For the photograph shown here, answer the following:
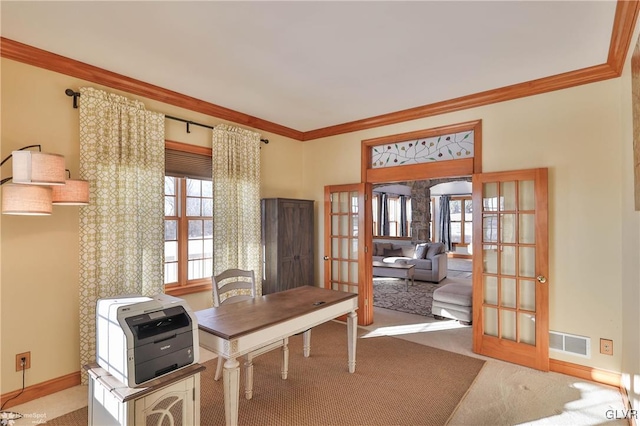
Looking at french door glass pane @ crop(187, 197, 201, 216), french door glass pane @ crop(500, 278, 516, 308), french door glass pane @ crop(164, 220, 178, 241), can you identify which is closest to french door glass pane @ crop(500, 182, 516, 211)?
french door glass pane @ crop(500, 278, 516, 308)

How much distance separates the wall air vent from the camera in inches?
116

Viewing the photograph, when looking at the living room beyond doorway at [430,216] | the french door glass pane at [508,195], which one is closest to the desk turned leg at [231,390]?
the french door glass pane at [508,195]

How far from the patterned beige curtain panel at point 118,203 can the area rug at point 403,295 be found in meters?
3.78

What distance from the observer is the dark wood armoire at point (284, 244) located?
427 centimetres

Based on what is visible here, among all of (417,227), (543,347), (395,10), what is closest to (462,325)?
(543,347)

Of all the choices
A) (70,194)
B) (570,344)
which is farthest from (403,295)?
(70,194)

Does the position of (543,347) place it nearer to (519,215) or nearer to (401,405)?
(519,215)

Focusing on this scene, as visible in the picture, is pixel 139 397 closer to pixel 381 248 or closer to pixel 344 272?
pixel 344 272

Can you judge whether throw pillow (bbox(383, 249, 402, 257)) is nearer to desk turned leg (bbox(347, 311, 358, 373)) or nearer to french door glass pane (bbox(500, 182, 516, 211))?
french door glass pane (bbox(500, 182, 516, 211))

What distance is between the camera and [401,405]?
2.54m

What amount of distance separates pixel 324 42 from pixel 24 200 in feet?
7.79

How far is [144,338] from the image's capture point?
175 cm

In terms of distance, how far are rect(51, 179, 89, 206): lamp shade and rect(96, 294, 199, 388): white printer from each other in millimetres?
960

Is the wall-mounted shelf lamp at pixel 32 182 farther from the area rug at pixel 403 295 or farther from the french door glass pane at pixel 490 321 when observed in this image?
the area rug at pixel 403 295
